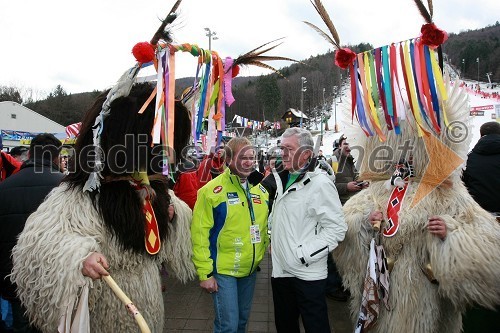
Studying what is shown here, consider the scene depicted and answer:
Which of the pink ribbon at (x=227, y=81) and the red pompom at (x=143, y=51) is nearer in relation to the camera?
the red pompom at (x=143, y=51)

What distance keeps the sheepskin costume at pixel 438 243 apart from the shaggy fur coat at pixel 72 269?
1633 mm

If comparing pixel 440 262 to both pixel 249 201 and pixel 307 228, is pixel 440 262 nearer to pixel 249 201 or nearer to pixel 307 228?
pixel 307 228

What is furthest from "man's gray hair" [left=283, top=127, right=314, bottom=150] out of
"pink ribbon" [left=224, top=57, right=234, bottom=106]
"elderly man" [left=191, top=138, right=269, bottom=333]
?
"pink ribbon" [left=224, top=57, right=234, bottom=106]

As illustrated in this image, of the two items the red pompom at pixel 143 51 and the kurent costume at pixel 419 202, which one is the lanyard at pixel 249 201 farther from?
the red pompom at pixel 143 51

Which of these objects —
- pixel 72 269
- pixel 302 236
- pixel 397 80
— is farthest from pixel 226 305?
pixel 397 80

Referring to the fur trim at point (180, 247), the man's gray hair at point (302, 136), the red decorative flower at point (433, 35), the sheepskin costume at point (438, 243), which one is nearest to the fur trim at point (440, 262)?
the sheepskin costume at point (438, 243)

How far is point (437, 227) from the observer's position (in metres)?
2.19

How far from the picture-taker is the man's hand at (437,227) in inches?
85.9

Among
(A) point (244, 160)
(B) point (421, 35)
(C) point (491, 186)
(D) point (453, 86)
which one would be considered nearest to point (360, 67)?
(B) point (421, 35)

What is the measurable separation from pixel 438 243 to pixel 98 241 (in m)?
2.13

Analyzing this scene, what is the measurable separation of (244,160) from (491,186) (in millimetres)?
2247

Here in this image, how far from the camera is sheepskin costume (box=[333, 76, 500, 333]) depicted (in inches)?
82.0

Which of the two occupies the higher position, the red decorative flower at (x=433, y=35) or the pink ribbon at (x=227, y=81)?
the red decorative flower at (x=433, y=35)

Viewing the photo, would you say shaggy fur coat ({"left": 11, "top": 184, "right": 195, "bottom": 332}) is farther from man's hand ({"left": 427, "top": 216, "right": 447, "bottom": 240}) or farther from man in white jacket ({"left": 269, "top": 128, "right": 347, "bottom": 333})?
man's hand ({"left": 427, "top": 216, "right": 447, "bottom": 240})
